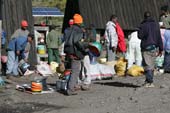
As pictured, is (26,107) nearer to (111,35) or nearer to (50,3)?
(111,35)

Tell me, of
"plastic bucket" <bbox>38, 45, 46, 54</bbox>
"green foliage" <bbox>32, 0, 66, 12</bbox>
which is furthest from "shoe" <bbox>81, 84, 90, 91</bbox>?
"green foliage" <bbox>32, 0, 66, 12</bbox>

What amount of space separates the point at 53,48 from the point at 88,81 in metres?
7.19

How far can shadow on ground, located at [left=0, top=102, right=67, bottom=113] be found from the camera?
12654mm

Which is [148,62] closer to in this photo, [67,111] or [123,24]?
[67,111]

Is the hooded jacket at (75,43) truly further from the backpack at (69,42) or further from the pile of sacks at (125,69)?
the pile of sacks at (125,69)

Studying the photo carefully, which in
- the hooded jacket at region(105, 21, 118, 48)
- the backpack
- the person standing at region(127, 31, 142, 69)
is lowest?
the person standing at region(127, 31, 142, 69)

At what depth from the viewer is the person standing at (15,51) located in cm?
1931

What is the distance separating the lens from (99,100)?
13.4 metres

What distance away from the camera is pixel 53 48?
22172 mm

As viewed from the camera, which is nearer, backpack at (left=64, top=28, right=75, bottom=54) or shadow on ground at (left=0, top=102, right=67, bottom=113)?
shadow on ground at (left=0, top=102, right=67, bottom=113)

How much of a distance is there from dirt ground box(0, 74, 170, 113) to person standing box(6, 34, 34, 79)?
329cm

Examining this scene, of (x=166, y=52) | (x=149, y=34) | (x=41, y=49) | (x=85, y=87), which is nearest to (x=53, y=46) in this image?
(x=41, y=49)

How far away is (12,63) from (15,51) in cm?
41

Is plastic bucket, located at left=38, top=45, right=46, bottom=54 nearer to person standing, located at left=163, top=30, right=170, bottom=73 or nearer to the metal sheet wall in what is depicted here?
the metal sheet wall
